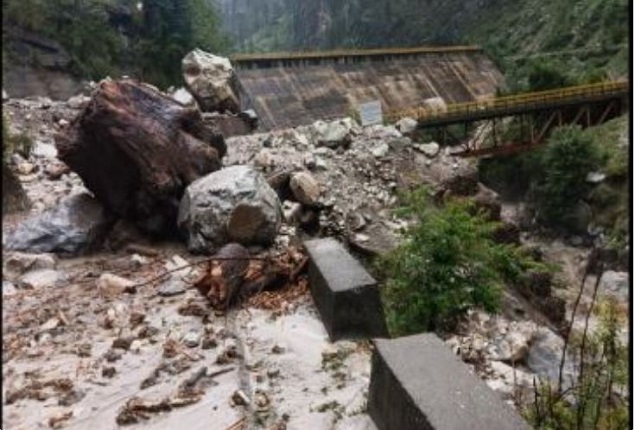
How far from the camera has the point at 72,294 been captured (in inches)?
220

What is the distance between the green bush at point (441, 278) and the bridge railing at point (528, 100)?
16.3 m

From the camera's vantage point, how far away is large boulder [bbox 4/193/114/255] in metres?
6.62

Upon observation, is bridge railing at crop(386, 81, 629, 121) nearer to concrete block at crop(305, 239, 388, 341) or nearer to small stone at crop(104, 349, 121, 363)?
concrete block at crop(305, 239, 388, 341)

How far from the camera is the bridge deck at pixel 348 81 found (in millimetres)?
27484

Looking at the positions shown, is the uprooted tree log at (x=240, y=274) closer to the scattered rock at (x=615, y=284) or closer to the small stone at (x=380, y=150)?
the small stone at (x=380, y=150)

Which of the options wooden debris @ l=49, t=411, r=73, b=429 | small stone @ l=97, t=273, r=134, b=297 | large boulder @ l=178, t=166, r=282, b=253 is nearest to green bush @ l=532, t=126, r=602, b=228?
large boulder @ l=178, t=166, r=282, b=253

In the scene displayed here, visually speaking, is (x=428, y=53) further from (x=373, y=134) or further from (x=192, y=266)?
(x=192, y=266)

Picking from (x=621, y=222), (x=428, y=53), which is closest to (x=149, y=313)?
(x=621, y=222)

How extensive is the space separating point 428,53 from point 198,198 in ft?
98.9

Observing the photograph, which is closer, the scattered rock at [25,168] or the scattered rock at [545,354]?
the scattered rock at [545,354]

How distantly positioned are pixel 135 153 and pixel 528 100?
63.9ft

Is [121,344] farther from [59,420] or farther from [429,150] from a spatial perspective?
[429,150]

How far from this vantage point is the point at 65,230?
677 centimetres

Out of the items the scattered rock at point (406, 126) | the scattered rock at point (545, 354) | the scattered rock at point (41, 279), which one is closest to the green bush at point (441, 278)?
the scattered rock at point (545, 354)
